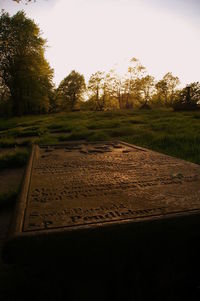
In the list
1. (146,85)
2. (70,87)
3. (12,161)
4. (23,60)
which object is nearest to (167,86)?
(146,85)

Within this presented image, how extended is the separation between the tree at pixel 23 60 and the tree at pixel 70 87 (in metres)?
16.7

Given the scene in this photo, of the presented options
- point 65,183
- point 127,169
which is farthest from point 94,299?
point 127,169

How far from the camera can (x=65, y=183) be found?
1995 millimetres

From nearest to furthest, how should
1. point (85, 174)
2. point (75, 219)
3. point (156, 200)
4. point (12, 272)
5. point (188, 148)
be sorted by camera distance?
point (75, 219) < point (12, 272) < point (156, 200) < point (85, 174) < point (188, 148)

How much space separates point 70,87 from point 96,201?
41039 millimetres

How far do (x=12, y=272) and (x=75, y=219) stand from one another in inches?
21.8

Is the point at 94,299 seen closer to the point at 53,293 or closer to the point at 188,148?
the point at 53,293

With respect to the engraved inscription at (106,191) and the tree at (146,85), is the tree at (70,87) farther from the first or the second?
the engraved inscription at (106,191)

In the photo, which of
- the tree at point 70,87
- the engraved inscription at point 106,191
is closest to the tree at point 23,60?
the tree at point 70,87

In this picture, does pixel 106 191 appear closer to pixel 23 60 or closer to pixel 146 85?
pixel 23 60

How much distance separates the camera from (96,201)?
1582 millimetres

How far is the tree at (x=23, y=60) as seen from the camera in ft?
71.1

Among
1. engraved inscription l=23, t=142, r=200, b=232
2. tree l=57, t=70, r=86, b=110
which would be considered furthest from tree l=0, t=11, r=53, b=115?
engraved inscription l=23, t=142, r=200, b=232

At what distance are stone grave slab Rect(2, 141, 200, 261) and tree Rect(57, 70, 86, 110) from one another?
3950 centimetres
